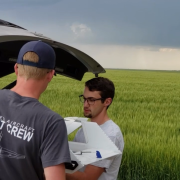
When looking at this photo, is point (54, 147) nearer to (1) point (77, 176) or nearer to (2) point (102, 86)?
(1) point (77, 176)

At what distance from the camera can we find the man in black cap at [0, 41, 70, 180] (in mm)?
1473

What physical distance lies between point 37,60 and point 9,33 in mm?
670

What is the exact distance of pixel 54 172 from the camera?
1.47 metres

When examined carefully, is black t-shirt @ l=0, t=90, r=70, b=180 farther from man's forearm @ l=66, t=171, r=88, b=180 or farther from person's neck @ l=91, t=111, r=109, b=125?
person's neck @ l=91, t=111, r=109, b=125

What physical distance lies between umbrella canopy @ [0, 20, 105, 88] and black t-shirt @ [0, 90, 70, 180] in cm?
71

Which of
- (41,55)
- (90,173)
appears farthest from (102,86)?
(41,55)

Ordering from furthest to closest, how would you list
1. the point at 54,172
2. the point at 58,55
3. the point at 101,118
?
the point at 58,55, the point at 101,118, the point at 54,172

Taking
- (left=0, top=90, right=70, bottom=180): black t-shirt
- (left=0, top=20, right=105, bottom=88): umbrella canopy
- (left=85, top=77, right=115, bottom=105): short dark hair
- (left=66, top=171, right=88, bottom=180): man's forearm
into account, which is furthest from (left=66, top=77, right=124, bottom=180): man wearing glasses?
(left=0, top=90, right=70, bottom=180): black t-shirt

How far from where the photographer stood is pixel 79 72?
9.75 feet

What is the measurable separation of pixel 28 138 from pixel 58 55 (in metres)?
1.37

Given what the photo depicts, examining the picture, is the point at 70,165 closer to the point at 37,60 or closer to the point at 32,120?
the point at 32,120

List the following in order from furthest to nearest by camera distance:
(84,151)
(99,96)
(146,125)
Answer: (146,125), (99,96), (84,151)

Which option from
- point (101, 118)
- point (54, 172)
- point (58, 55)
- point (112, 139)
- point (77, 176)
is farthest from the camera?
point (58, 55)

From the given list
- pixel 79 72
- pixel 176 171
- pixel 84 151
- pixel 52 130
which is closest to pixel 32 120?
pixel 52 130
